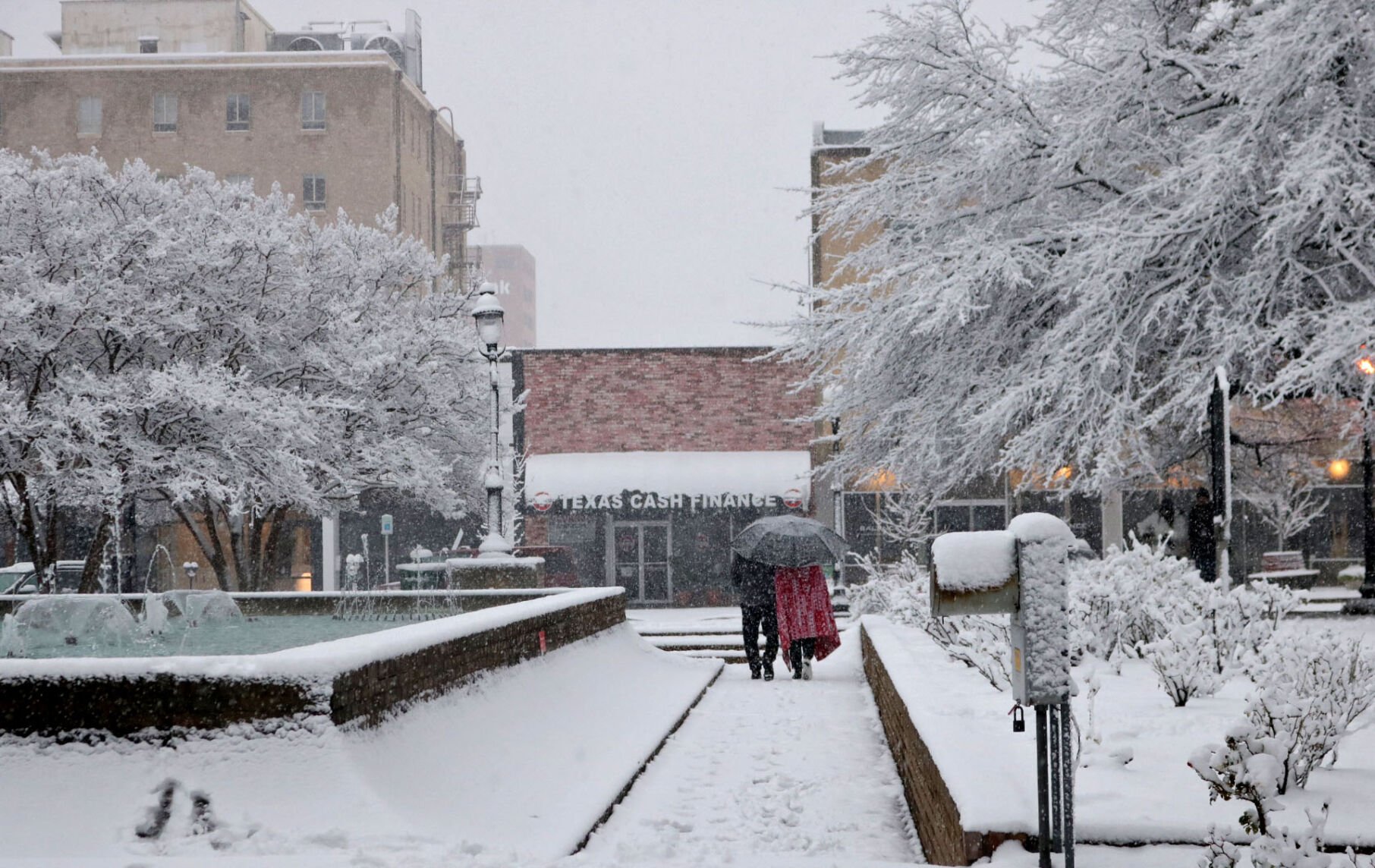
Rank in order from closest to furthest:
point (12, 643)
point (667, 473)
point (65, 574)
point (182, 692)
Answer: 1. point (182, 692)
2. point (12, 643)
3. point (65, 574)
4. point (667, 473)

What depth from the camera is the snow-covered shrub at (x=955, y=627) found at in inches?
352

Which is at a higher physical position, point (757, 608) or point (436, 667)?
point (436, 667)

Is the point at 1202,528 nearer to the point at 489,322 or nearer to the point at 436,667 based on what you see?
the point at 489,322

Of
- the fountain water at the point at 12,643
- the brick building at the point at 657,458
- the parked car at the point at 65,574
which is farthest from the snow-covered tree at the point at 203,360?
the fountain water at the point at 12,643

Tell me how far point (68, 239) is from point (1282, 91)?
66.3ft

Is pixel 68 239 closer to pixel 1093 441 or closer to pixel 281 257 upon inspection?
pixel 281 257

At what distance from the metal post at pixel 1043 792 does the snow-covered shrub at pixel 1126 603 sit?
4885 mm

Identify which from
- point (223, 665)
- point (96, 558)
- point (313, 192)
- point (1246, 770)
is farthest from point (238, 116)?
point (1246, 770)

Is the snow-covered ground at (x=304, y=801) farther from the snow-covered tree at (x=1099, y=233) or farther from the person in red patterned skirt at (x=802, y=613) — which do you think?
the snow-covered tree at (x=1099, y=233)

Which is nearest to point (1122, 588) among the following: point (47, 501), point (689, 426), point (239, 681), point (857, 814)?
point (857, 814)

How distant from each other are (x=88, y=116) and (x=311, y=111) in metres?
8.42

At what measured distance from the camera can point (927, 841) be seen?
21.4 ft

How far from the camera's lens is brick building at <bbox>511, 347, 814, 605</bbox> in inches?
1275

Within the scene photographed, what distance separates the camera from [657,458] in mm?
33625
